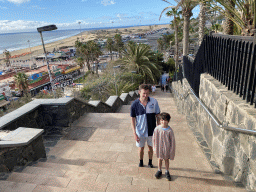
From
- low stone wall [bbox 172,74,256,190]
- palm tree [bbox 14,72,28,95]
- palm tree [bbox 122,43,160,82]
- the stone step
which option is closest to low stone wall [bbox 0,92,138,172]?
the stone step

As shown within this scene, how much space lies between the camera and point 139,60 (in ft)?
81.2

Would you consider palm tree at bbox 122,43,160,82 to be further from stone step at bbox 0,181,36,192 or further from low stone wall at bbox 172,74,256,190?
stone step at bbox 0,181,36,192

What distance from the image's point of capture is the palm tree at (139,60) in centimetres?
2450

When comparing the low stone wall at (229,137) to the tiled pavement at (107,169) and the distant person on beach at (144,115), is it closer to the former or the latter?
the tiled pavement at (107,169)

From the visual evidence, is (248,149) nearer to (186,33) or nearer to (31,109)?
(31,109)

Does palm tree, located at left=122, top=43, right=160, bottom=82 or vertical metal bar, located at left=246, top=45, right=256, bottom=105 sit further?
palm tree, located at left=122, top=43, right=160, bottom=82

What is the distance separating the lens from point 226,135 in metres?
3.66

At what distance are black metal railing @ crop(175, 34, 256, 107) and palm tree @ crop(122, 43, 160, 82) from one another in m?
19.0

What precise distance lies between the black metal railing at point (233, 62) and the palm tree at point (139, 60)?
19.0 metres

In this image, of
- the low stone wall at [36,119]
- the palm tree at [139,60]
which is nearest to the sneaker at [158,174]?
the low stone wall at [36,119]

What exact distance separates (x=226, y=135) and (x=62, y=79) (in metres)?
50.7

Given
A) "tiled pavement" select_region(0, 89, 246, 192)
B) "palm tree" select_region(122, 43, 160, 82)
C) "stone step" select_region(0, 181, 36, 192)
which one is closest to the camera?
"stone step" select_region(0, 181, 36, 192)

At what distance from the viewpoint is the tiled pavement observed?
323 centimetres

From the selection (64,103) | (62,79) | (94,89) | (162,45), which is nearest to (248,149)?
(64,103)
